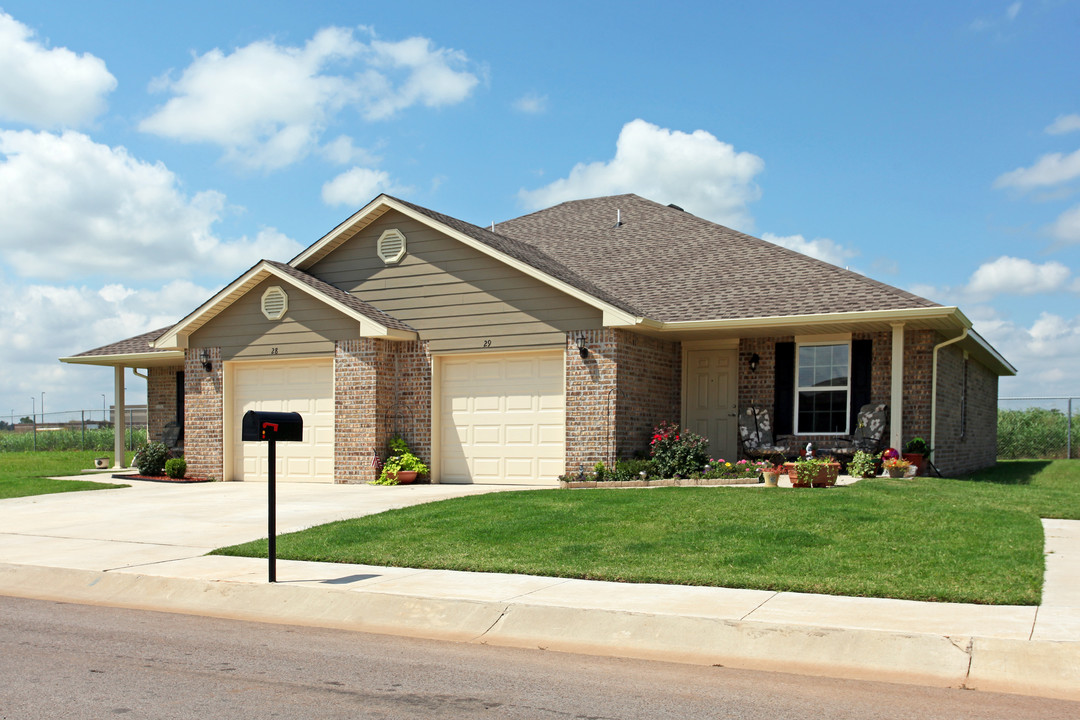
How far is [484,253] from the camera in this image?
18.4 m

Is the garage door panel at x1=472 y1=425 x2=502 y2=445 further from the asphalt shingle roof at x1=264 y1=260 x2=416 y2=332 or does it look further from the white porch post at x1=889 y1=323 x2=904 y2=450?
the white porch post at x1=889 y1=323 x2=904 y2=450

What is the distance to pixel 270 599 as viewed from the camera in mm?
8422

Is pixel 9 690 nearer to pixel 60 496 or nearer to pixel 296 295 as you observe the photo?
pixel 60 496

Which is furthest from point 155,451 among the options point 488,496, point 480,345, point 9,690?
point 9,690

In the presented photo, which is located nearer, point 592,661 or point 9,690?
point 9,690

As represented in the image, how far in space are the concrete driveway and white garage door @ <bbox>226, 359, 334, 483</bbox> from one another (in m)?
0.72

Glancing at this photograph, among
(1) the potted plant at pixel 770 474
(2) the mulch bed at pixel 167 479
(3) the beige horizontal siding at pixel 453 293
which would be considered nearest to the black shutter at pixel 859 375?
(1) the potted plant at pixel 770 474

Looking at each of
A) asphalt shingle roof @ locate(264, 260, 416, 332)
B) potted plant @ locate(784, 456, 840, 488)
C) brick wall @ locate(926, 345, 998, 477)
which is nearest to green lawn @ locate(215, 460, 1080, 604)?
potted plant @ locate(784, 456, 840, 488)

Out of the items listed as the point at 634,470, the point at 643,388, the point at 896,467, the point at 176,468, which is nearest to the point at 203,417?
the point at 176,468

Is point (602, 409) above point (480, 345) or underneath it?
underneath

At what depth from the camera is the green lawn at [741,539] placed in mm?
8352

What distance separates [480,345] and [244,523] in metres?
6.45

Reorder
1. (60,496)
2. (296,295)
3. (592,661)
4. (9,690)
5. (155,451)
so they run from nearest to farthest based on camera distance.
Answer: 1. (9,690)
2. (592,661)
3. (60,496)
4. (296,295)
5. (155,451)

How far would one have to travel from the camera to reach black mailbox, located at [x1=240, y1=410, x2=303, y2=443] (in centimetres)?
862
